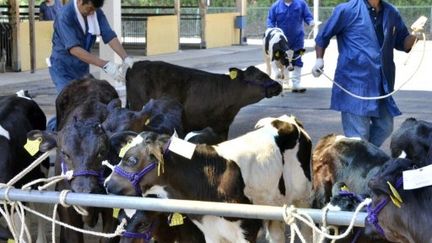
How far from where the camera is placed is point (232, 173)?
202 inches

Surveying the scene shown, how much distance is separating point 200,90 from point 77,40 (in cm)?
204

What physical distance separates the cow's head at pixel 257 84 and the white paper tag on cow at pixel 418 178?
6163 mm

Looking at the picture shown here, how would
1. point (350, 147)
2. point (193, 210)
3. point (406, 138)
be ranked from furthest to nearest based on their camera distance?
point (350, 147)
point (406, 138)
point (193, 210)

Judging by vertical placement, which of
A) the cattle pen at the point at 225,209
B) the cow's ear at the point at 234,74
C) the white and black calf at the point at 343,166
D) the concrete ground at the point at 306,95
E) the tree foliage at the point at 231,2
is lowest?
the concrete ground at the point at 306,95

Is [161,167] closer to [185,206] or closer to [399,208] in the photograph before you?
[185,206]

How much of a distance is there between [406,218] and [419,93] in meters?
11.9

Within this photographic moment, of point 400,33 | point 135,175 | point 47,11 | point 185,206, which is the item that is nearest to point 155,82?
point 400,33

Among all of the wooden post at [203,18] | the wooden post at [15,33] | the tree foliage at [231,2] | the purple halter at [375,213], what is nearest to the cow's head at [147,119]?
the purple halter at [375,213]

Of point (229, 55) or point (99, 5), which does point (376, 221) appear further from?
point (229, 55)

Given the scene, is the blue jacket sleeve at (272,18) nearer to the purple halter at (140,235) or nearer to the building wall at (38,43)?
the building wall at (38,43)

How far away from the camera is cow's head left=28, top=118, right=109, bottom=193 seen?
4.91 m

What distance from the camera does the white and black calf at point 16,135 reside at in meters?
6.03

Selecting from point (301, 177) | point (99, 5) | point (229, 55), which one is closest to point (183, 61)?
point (229, 55)

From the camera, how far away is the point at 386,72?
7203mm
